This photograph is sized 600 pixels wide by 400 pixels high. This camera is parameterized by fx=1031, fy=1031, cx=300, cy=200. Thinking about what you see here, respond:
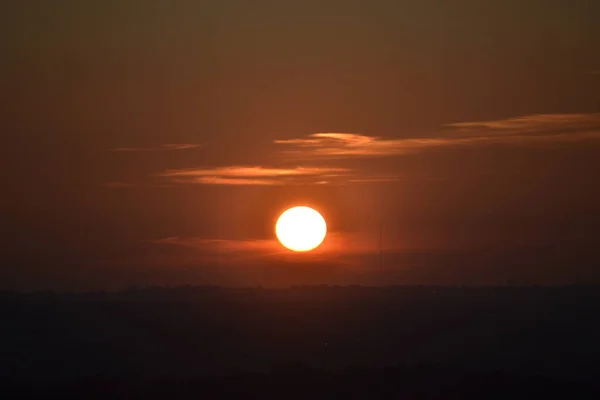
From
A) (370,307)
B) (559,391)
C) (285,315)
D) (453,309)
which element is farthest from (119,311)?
(559,391)

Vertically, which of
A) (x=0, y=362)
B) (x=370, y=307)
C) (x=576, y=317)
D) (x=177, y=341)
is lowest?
(x=0, y=362)

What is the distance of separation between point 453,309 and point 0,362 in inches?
1265

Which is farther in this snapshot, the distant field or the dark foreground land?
the distant field

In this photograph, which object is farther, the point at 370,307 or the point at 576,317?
the point at 370,307

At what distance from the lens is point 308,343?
5788cm

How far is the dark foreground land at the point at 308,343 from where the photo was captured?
43975 mm

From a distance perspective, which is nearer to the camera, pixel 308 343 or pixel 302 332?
pixel 308 343

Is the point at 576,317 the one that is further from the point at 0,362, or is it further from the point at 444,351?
the point at 0,362

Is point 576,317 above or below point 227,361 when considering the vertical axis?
above

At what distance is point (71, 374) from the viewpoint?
48.6 metres

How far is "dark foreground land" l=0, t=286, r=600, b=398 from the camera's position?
4398 centimetres

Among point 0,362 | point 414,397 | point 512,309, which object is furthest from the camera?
point 512,309

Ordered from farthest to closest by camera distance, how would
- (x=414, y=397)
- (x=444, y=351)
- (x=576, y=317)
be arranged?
1. (x=576, y=317)
2. (x=444, y=351)
3. (x=414, y=397)

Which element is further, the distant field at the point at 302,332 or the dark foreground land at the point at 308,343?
the distant field at the point at 302,332
